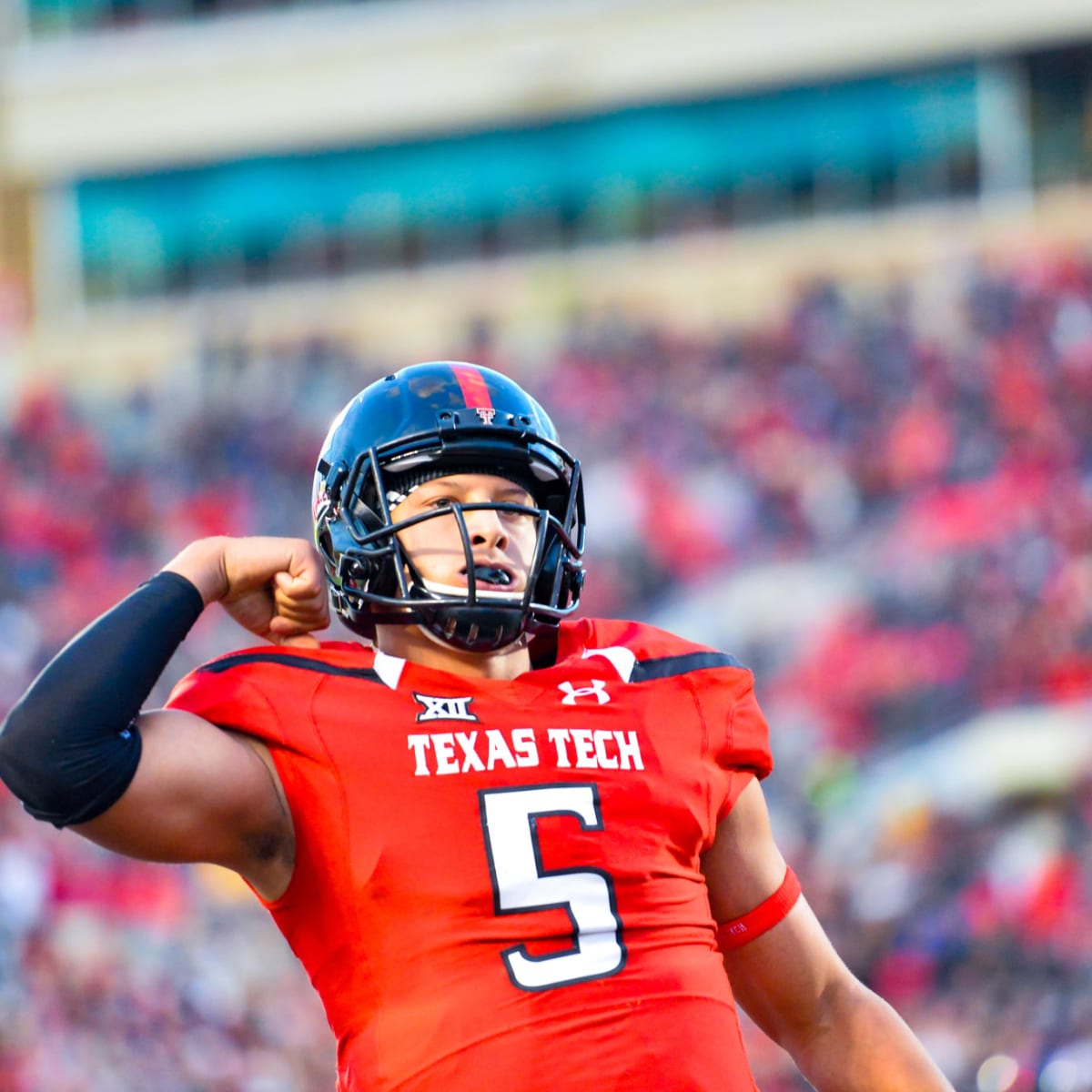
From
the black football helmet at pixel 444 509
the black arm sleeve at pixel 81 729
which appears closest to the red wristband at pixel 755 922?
the black football helmet at pixel 444 509

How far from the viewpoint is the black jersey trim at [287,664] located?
241 cm

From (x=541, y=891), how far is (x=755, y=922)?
0.47 m

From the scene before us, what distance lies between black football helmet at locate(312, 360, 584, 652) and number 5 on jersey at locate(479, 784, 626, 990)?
0.91ft

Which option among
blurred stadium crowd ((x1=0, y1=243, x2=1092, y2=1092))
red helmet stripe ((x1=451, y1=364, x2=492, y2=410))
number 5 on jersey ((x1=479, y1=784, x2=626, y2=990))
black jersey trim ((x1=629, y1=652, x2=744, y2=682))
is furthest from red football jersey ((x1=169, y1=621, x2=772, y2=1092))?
blurred stadium crowd ((x1=0, y1=243, x2=1092, y2=1092))

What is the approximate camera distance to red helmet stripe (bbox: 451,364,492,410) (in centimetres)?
261

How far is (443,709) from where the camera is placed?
Answer: 2.41 metres

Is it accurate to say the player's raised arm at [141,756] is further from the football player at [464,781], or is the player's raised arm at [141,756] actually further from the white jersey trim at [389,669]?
the white jersey trim at [389,669]

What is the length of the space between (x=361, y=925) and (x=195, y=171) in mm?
18271

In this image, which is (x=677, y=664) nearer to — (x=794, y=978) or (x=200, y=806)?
(x=794, y=978)

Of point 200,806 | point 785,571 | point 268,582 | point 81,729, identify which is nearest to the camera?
point 81,729

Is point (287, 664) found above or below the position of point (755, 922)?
above

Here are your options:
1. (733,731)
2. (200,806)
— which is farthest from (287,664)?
Answer: (733,731)

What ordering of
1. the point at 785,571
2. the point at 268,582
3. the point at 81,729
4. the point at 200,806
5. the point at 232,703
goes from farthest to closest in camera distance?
1. the point at 785,571
2. the point at 268,582
3. the point at 232,703
4. the point at 200,806
5. the point at 81,729

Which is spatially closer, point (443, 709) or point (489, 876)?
point (489, 876)
